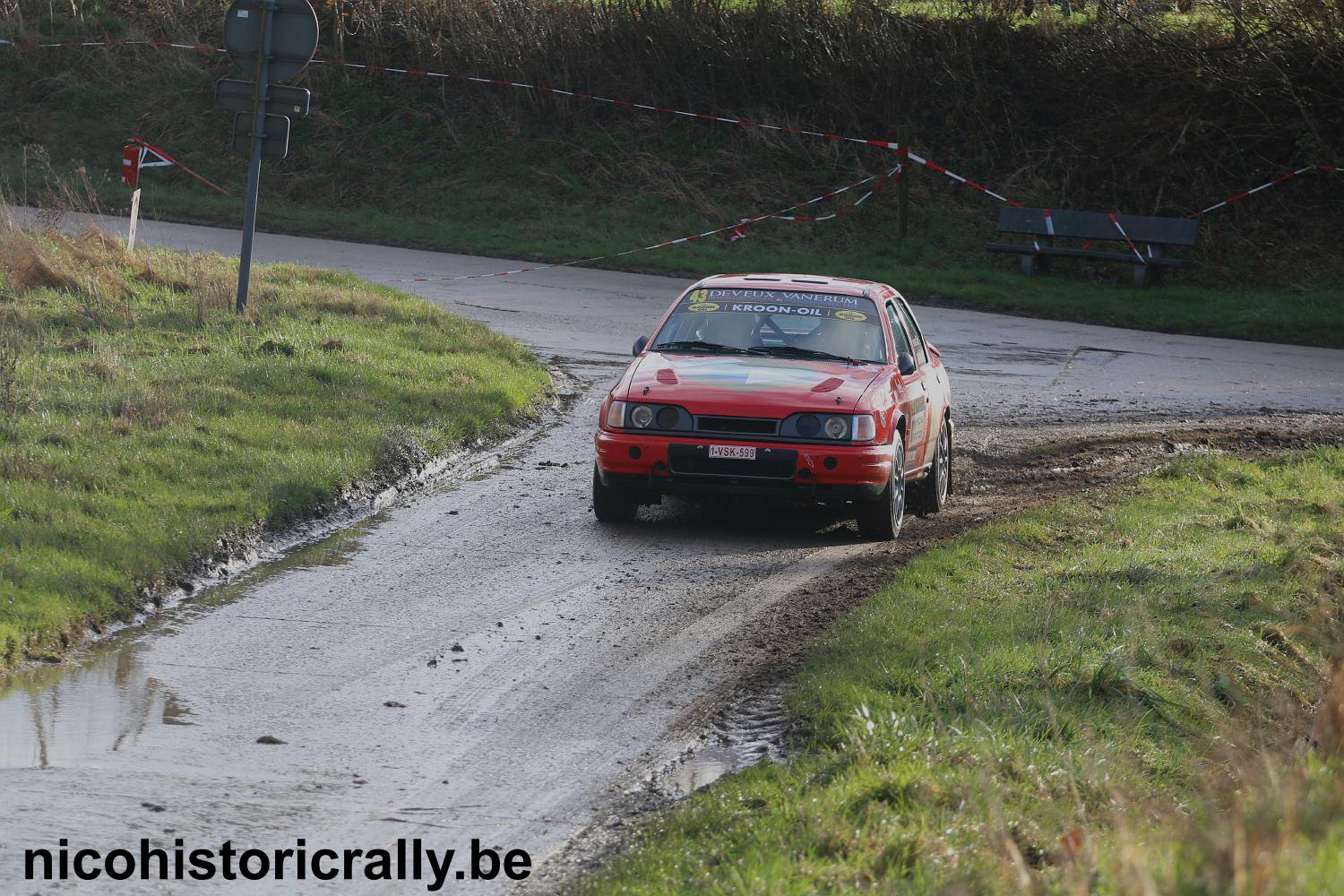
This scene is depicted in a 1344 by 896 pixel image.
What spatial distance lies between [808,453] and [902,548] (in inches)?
33.6

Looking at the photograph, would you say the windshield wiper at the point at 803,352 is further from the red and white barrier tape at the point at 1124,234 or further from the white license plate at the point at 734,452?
the red and white barrier tape at the point at 1124,234

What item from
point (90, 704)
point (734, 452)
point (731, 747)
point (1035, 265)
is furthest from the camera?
point (1035, 265)

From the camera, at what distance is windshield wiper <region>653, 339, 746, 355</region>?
36.2 ft

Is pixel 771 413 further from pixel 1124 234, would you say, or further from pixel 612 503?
pixel 1124 234

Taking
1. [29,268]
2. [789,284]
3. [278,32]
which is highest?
[278,32]

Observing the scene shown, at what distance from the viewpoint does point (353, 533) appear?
970cm

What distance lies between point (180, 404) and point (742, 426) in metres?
4.16

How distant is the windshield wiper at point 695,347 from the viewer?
11032mm

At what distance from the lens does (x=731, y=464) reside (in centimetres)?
998

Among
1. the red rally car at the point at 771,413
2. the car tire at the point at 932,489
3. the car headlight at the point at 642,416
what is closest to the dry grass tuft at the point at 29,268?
the red rally car at the point at 771,413

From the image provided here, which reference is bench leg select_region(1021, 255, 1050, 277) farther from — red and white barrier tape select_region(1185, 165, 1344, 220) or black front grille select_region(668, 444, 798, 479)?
black front grille select_region(668, 444, 798, 479)

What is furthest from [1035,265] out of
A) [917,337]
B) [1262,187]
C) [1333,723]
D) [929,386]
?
[1333,723]

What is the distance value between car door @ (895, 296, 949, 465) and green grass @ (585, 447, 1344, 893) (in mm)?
1151

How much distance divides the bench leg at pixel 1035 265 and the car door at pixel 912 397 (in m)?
14.3
